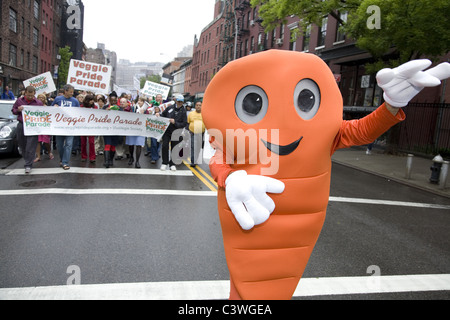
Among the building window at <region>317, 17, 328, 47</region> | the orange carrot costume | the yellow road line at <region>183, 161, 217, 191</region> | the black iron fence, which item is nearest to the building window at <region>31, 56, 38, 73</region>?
the building window at <region>317, 17, 328, 47</region>

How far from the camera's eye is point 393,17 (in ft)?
33.4

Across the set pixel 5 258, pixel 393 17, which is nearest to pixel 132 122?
pixel 5 258

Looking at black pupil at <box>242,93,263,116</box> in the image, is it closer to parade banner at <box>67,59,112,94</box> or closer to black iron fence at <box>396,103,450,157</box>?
parade banner at <box>67,59,112,94</box>

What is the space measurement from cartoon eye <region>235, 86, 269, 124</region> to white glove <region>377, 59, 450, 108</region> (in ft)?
2.15

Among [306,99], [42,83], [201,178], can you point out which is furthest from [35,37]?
[306,99]

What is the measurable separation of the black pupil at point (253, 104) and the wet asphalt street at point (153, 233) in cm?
210

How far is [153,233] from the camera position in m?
4.79

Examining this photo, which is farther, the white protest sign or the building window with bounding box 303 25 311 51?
the building window with bounding box 303 25 311 51

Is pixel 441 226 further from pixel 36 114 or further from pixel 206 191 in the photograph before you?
pixel 36 114

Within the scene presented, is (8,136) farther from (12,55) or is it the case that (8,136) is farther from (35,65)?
(35,65)

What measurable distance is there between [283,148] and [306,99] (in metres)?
0.34

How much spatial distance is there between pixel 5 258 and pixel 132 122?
6260 millimetres

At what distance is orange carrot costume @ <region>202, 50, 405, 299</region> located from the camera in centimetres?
210

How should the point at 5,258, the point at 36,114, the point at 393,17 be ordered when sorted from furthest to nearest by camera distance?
the point at 393,17 < the point at 36,114 < the point at 5,258
